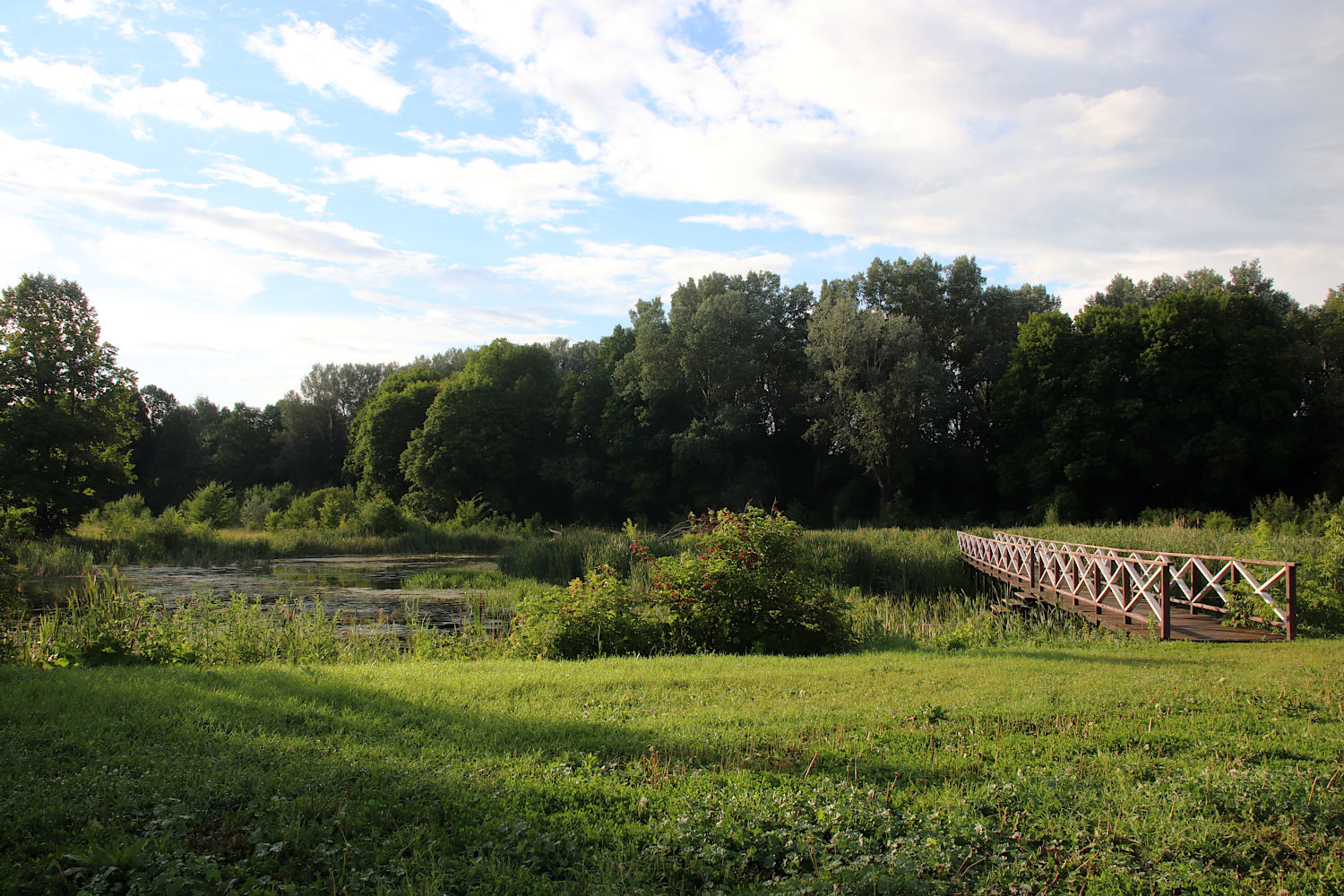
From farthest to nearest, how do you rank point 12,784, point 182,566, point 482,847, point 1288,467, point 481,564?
point 1288,467 → point 481,564 → point 182,566 → point 12,784 → point 482,847

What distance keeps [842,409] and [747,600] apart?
1152 inches

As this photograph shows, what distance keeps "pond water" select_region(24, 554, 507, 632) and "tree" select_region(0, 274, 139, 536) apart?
24.3 ft

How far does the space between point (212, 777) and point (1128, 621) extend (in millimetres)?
13376

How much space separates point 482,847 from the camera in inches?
146


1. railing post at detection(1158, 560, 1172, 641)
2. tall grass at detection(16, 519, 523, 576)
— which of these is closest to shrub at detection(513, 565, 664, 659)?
railing post at detection(1158, 560, 1172, 641)

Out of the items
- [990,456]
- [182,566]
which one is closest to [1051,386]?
[990,456]

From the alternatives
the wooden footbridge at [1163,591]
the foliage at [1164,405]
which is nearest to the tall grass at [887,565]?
the wooden footbridge at [1163,591]

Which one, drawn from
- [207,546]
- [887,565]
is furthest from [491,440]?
[887,565]

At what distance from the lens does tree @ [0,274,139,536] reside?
25.5 m

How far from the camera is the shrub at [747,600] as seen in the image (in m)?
10.7

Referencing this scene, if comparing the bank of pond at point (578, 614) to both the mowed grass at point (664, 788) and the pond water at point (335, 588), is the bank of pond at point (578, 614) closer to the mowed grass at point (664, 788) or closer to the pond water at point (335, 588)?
the pond water at point (335, 588)

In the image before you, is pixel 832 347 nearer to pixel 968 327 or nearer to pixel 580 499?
pixel 968 327

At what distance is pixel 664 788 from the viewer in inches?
173

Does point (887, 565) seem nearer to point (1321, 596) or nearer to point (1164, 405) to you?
point (1321, 596)
